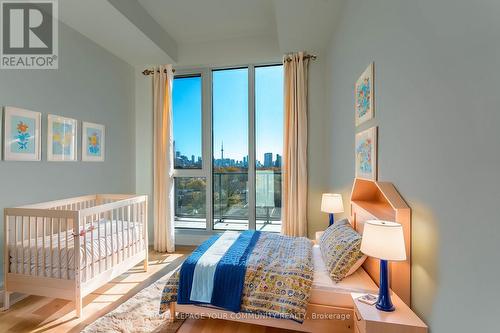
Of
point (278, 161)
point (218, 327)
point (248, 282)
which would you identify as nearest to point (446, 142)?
point (248, 282)

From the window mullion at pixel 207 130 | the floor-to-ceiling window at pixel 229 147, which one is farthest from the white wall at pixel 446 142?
the window mullion at pixel 207 130

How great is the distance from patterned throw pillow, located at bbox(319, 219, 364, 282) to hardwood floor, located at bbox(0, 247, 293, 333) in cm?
66

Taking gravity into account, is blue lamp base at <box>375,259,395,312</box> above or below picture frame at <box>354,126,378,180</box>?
below

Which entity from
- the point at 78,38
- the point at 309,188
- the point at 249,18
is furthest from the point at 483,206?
the point at 78,38

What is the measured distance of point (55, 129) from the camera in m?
2.79

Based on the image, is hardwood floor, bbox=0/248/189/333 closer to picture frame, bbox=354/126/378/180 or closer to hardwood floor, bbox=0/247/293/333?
hardwood floor, bbox=0/247/293/333

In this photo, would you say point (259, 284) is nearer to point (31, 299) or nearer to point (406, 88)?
point (406, 88)

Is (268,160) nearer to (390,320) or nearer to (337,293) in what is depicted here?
(337,293)

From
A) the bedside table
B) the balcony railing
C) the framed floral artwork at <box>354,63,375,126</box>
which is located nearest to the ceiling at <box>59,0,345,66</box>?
the framed floral artwork at <box>354,63,375,126</box>

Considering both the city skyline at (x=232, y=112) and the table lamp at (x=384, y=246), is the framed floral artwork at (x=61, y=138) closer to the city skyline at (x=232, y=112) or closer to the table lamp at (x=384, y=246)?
the city skyline at (x=232, y=112)

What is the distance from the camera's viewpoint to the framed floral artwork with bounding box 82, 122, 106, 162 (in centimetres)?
318

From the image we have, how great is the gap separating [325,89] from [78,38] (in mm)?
3245

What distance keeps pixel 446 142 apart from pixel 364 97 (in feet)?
3.44

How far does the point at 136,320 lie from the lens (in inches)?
79.6
